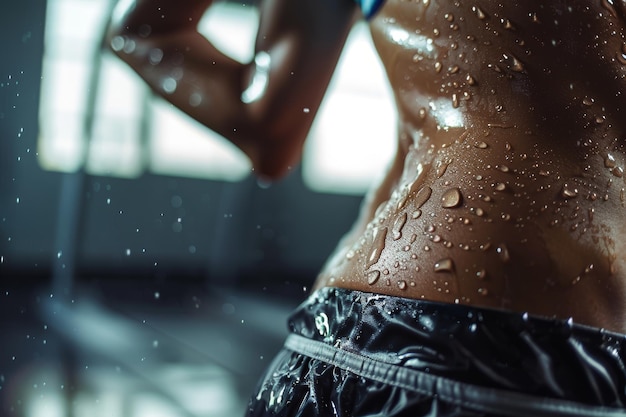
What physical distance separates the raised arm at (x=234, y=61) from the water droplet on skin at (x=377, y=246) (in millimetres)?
224

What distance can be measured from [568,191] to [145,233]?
4.35 metres

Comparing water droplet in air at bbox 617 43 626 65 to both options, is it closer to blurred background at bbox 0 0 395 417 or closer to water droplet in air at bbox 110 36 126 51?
water droplet in air at bbox 110 36 126 51

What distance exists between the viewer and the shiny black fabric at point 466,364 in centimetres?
48

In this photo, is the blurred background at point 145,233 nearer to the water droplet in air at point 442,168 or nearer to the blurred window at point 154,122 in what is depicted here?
→ the blurred window at point 154,122

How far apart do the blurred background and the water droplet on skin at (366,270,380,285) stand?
142 centimetres

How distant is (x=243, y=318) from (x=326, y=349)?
10.2 feet

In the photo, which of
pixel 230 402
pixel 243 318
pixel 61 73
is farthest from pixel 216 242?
pixel 230 402

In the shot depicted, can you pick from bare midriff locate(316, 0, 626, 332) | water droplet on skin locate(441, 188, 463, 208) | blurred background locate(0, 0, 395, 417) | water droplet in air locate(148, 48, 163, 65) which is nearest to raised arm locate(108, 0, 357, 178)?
water droplet in air locate(148, 48, 163, 65)

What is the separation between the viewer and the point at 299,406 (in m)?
0.58

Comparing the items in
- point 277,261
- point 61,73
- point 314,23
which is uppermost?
point 314,23

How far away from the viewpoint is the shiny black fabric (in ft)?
1.59

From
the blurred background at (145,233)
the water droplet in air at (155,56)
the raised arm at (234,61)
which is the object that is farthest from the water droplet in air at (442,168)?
the blurred background at (145,233)

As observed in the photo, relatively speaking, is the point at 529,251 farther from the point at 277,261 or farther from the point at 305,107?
the point at 277,261

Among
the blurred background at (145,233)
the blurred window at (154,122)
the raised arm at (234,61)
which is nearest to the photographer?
the raised arm at (234,61)
